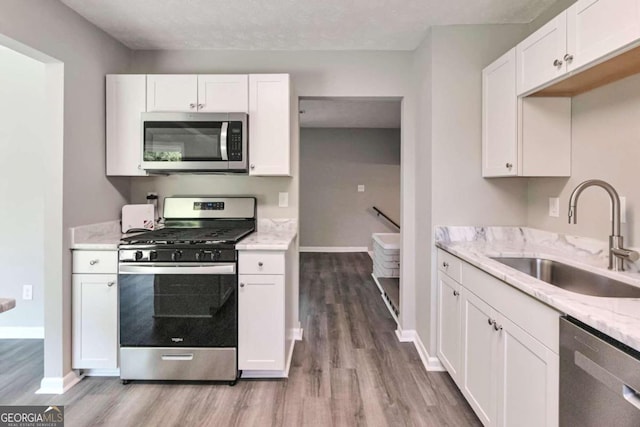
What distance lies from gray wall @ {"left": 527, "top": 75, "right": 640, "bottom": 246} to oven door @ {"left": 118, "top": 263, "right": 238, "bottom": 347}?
2055mm

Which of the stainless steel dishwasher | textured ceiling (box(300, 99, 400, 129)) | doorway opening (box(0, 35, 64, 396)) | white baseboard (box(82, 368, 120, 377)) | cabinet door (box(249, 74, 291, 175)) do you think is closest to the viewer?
the stainless steel dishwasher

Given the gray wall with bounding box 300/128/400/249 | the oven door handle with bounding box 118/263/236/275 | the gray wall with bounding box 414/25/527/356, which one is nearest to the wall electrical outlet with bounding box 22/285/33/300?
the oven door handle with bounding box 118/263/236/275

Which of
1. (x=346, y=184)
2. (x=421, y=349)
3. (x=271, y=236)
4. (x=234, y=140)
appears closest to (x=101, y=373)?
(x=271, y=236)

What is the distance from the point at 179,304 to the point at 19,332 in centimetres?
177

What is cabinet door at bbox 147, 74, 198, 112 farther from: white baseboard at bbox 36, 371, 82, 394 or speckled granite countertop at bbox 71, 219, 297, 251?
white baseboard at bbox 36, 371, 82, 394

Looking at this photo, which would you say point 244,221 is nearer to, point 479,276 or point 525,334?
point 479,276

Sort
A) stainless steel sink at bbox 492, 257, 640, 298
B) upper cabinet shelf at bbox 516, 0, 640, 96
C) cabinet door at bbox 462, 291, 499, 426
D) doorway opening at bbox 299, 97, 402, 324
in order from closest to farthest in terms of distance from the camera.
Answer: upper cabinet shelf at bbox 516, 0, 640, 96
stainless steel sink at bbox 492, 257, 640, 298
cabinet door at bbox 462, 291, 499, 426
doorway opening at bbox 299, 97, 402, 324

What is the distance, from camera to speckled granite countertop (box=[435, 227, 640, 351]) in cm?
98

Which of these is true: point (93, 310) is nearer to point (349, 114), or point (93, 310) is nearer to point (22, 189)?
point (22, 189)

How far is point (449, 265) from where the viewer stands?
2168 mm

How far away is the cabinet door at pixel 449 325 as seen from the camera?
6.60ft

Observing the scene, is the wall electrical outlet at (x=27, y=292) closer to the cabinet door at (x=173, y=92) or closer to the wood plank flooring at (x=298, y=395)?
the wood plank flooring at (x=298, y=395)

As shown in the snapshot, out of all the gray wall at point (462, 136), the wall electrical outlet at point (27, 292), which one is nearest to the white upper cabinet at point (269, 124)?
the gray wall at point (462, 136)

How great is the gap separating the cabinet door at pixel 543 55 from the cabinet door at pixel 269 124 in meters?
1.49
